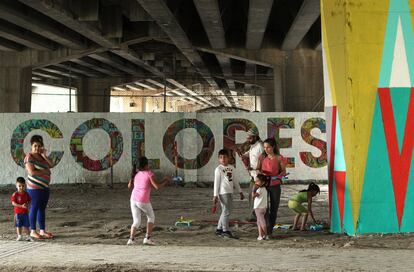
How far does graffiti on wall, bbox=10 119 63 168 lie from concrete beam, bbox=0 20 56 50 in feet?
12.9

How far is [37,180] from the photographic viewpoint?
31.5 feet

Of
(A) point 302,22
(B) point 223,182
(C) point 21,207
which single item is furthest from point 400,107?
(A) point 302,22

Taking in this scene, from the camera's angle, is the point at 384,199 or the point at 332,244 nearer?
the point at 332,244

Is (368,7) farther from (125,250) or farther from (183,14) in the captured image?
(183,14)

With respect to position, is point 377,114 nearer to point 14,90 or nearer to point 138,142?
point 138,142

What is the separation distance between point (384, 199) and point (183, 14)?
14.8m

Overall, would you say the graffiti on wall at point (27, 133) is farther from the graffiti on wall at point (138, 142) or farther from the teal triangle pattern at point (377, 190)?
the teal triangle pattern at point (377, 190)

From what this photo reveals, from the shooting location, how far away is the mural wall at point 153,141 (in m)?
21.7

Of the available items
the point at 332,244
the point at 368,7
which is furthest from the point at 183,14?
the point at 332,244

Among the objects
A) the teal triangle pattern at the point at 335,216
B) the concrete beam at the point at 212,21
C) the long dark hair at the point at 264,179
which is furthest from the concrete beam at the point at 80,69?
the teal triangle pattern at the point at 335,216

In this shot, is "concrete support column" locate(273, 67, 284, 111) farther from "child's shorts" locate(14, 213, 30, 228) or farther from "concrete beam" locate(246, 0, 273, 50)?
"child's shorts" locate(14, 213, 30, 228)

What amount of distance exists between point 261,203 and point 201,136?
491 inches

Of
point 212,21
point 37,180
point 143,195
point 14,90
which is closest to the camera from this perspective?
point 143,195

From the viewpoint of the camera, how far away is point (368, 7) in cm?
962
